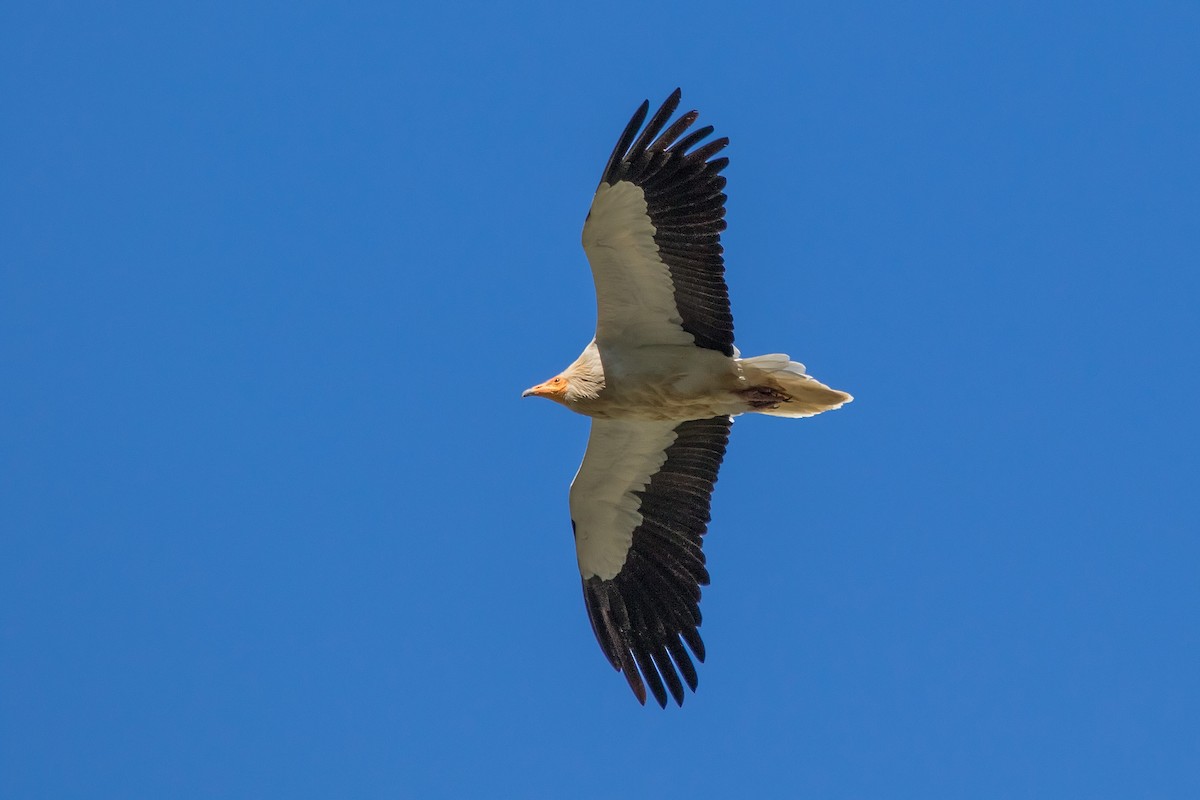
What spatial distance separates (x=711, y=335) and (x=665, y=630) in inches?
86.9

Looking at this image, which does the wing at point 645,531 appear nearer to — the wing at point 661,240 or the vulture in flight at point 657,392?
the vulture in flight at point 657,392

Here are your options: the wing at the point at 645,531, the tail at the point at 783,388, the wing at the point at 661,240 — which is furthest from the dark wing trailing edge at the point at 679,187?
the wing at the point at 645,531

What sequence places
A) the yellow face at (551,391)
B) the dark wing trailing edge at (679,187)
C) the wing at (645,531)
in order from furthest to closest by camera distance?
the wing at (645,531) < the yellow face at (551,391) < the dark wing trailing edge at (679,187)

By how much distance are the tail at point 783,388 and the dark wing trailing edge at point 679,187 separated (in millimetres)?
615

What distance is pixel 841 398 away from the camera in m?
9.14

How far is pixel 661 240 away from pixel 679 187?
0.40 m

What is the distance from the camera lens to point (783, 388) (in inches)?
359

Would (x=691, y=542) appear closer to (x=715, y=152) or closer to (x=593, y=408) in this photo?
(x=593, y=408)

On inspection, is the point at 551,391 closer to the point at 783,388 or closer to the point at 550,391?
the point at 550,391

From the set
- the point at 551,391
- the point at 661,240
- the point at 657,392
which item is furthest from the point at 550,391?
the point at 661,240

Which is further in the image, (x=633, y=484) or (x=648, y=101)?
(x=633, y=484)

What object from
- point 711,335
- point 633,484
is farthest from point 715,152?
point 633,484

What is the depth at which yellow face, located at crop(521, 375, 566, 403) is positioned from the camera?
30.7 feet

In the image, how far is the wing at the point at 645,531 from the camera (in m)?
9.77
